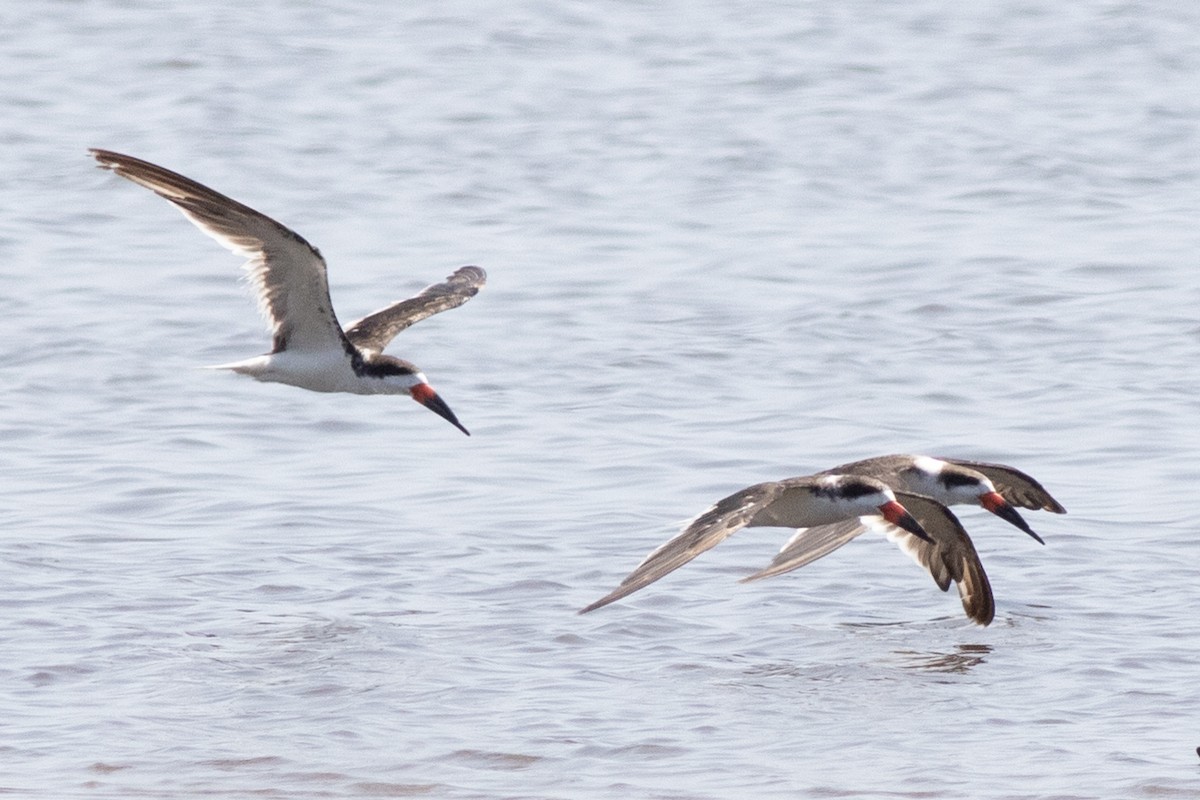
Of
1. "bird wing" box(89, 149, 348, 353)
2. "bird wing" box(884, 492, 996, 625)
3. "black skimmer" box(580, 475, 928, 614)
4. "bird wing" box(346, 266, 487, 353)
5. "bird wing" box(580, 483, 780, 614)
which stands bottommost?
"bird wing" box(884, 492, 996, 625)

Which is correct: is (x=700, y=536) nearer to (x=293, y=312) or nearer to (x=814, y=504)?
(x=814, y=504)

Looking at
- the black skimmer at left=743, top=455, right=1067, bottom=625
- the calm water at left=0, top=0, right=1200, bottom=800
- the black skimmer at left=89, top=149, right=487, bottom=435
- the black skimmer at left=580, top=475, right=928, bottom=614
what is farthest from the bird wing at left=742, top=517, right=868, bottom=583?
the black skimmer at left=89, top=149, right=487, bottom=435

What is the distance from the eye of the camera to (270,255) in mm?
9125

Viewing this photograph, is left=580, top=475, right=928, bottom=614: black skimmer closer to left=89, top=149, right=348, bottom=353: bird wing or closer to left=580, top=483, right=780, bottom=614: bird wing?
left=580, top=483, right=780, bottom=614: bird wing

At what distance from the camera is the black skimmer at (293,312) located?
8.73 metres

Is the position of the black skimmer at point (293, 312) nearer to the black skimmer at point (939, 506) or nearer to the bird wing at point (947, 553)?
the black skimmer at point (939, 506)

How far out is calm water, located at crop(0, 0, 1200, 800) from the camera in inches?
299

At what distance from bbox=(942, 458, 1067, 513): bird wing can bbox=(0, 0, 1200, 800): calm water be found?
0.88ft

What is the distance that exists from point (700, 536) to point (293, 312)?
2364mm

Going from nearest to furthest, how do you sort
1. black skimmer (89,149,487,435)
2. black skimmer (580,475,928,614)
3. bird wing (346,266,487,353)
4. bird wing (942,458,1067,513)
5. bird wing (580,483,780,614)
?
bird wing (580,483,780,614)
black skimmer (580,475,928,614)
black skimmer (89,149,487,435)
bird wing (942,458,1067,513)
bird wing (346,266,487,353)

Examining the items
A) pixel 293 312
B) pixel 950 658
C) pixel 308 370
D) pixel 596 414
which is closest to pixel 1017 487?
pixel 950 658

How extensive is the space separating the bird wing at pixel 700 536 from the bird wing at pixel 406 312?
2.38 metres

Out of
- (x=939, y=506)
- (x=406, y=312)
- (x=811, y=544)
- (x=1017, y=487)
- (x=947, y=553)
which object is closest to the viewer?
(x=947, y=553)

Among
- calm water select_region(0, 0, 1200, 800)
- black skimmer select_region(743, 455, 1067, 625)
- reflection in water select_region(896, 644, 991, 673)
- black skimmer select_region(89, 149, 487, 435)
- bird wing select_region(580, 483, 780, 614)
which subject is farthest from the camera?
black skimmer select_region(743, 455, 1067, 625)
